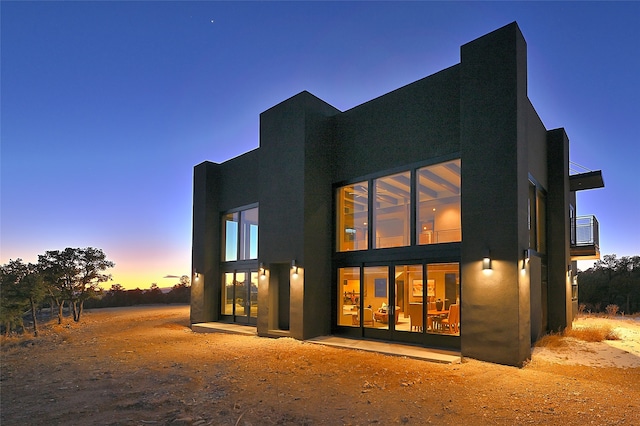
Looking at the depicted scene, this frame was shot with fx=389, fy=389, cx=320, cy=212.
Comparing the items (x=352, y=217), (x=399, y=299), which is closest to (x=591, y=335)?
(x=399, y=299)

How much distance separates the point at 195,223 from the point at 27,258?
6431 mm

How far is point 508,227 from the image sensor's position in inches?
279

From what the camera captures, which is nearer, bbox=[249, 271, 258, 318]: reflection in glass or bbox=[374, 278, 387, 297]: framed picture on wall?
bbox=[374, 278, 387, 297]: framed picture on wall

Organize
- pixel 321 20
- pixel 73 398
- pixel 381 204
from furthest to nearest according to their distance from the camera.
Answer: pixel 321 20 → pixel 381 204 → pixel 73 398

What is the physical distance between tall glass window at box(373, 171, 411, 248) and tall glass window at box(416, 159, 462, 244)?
1.08ft

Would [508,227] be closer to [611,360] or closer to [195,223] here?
[611,360]

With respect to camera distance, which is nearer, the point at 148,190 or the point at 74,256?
the point at 74,256

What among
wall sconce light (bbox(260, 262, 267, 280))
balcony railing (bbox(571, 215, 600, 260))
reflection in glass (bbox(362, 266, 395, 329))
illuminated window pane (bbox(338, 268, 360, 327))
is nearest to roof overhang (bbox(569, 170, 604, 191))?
balcony railing (bbox(571, 215, 600, 260))

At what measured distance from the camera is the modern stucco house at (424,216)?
726 cm

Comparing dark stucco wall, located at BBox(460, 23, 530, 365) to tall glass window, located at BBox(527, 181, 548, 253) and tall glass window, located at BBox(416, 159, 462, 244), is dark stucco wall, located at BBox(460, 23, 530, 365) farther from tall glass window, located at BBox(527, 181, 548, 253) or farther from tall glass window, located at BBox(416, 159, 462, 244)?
tall glass window, located at BBox(527, 181, 548, 253)

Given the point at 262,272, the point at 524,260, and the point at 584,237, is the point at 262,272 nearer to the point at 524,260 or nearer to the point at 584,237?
the point at 524,260

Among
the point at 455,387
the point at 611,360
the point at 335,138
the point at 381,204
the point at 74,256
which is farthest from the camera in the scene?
the point at 74,256

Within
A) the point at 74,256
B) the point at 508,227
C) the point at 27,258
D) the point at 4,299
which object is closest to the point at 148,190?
the point at 74,256

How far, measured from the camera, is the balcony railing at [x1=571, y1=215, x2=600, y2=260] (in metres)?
12.2
